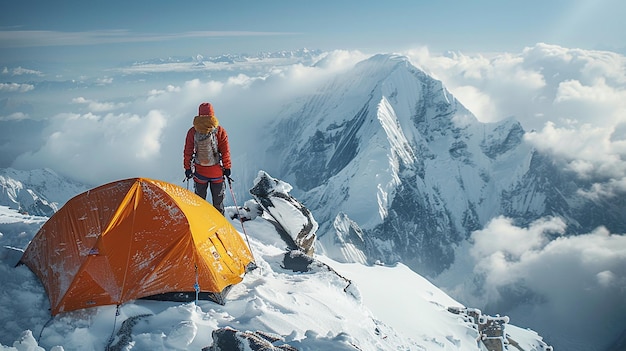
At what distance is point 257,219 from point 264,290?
26.4 feet

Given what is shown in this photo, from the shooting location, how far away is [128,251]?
7844 millimetres

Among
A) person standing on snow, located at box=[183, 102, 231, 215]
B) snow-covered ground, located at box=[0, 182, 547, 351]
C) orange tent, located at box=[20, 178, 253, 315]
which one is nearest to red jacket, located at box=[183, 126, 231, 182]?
person standing on snow, located at box=[183, 102, 231, 215]

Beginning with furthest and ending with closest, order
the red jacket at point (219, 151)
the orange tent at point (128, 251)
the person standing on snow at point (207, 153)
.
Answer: the red jacket at point (219, 151)
the person standing on snow at point (207, 153)
the orange tent at point (128, 251)

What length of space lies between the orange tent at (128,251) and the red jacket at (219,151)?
6.60 ft

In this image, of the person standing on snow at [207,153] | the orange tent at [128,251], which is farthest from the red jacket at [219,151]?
the orange tent at [128,251]

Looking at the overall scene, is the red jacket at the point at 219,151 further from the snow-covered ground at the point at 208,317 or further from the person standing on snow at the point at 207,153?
the snow-covered ground at the point at 208,317

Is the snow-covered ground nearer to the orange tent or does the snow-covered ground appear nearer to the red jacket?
the orange tent

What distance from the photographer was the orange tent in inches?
294

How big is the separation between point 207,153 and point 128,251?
3829mm

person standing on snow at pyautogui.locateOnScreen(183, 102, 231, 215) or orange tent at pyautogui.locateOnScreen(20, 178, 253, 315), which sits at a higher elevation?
person standing on snow at pyautogui.locateOnScreen(183, 102, 231, 215)

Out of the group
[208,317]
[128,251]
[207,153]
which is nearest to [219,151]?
[207,153]

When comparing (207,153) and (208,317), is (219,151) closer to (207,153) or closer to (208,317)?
(207,153)

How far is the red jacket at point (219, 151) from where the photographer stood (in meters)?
10.8

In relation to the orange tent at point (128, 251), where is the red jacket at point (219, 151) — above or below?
above
